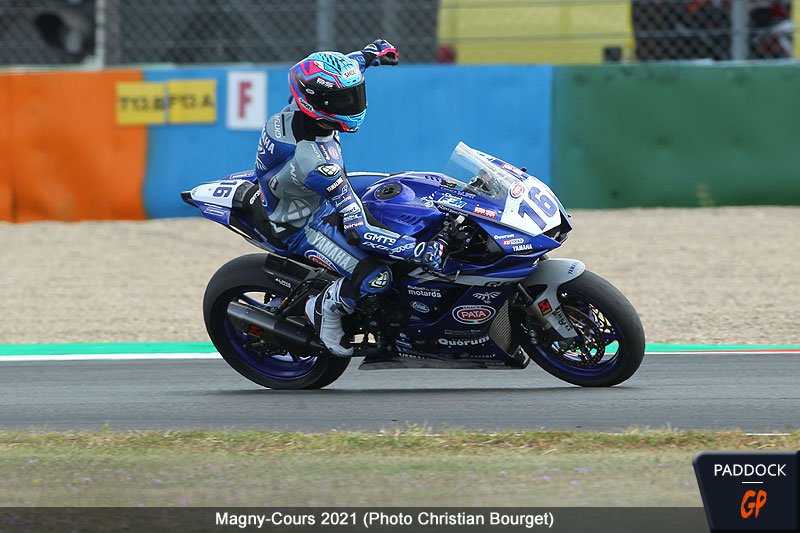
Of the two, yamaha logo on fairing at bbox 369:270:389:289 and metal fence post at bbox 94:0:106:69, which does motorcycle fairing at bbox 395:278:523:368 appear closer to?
yamaha logo on fairing at bbox 369:270:389:289

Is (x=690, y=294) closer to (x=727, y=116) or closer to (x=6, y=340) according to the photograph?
(x=727, y=116)

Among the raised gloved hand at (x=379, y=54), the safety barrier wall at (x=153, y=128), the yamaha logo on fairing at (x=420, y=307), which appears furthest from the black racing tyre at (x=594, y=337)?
the safety barrier wall at (x=153, y=128)

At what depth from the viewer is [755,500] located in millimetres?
4512

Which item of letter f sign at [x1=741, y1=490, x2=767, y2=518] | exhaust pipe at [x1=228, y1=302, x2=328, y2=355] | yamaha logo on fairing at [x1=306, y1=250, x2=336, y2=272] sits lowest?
exhaust pipe at [x1=228, y1=302, x2=328, y2=355]

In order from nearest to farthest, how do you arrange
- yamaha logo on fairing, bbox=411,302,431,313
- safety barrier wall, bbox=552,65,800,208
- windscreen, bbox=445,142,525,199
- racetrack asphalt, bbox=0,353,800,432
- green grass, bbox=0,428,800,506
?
1. green grass, bbox=0,428,800,506
2. racetrack asphalt, bbox=0,353,800,432
3. windscreen, bbox=445,142,525,199
4. yamaha logo on fairing, bbox=411,302,431,313
5. safety barrier wall, bbox=552,65,800,208

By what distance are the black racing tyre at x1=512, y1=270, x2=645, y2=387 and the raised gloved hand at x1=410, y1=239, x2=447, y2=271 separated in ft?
1.69

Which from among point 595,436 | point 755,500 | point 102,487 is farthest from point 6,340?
point 755,500

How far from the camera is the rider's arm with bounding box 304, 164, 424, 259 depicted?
258 inches

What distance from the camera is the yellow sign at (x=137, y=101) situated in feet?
40.4

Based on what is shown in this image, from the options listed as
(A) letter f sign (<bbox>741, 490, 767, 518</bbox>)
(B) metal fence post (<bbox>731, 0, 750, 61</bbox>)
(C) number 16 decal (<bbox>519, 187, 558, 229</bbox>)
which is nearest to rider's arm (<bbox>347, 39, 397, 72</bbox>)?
(C) number 16 decal (<bbox>519, 187, 558, 229</bbox>)

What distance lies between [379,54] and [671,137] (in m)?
5.45

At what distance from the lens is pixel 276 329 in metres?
7.10

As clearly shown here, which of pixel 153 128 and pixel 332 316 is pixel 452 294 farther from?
pixel 153 128

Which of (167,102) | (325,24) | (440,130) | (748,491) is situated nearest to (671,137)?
(440,130)
